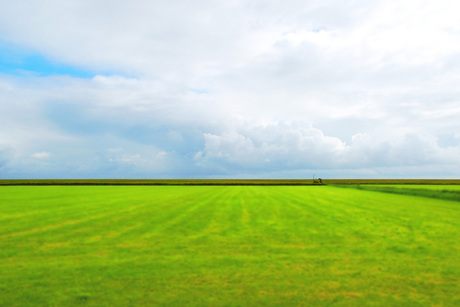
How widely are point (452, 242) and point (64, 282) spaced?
963 cm

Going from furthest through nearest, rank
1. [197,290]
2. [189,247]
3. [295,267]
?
[189,247] < [295,267] < [197,290]

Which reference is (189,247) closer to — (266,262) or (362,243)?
(266,262)

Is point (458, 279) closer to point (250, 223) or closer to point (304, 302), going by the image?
point (304, 302)

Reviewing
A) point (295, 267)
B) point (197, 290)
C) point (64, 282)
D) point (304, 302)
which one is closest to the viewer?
point (304, 302)

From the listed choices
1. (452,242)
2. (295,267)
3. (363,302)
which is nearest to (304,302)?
(363,302)

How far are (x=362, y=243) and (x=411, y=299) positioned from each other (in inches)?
143

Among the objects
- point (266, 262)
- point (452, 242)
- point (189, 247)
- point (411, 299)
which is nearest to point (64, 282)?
point (189, 247)

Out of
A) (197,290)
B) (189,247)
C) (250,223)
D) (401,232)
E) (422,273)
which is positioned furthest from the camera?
(250,223)

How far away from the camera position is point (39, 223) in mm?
11391

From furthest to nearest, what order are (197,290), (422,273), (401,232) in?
(401,232) → (422,273) → (197,290)

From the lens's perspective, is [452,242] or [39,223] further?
[39,223]

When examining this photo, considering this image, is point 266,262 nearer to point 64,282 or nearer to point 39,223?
point 64,282

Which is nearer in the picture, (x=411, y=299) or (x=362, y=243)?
(x=411, y=299)

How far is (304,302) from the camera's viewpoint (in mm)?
4242
